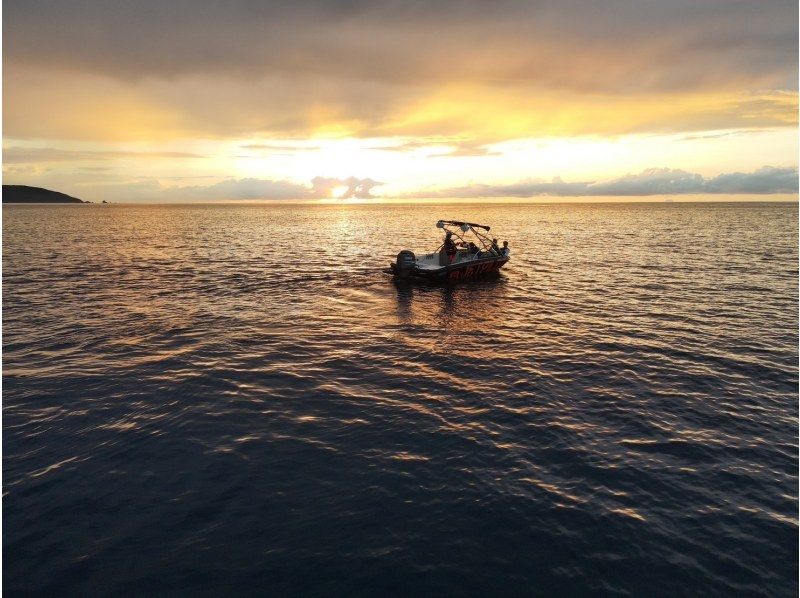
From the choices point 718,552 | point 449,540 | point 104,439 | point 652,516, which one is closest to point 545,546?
point 449,540

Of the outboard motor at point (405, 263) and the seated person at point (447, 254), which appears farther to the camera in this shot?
the seated person at point (447, 254)

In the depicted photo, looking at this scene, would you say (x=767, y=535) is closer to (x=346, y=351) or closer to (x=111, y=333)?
(x=346, y=351)

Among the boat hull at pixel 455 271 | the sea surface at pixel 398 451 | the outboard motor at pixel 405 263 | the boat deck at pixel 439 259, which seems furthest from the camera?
the boat deck at pixel 439 259

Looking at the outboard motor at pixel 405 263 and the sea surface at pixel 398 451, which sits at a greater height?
the outboard motor at pixel 405 263

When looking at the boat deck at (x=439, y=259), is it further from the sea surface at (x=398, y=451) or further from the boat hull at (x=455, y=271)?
the sea surface at (x=398, y=451)

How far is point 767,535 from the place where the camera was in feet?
46.3

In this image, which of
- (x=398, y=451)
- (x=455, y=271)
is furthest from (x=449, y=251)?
(x=398, y=451)

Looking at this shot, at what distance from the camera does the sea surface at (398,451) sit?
1293 centimetres

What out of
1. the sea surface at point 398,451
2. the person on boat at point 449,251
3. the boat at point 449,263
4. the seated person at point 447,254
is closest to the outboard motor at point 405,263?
the boat at point 449,263

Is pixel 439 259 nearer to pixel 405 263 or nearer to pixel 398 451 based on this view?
pixel 405 263

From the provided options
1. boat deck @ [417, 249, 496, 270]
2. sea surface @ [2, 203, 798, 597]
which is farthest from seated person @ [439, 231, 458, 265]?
→ sea surface @ [2, 203, 798, 597]

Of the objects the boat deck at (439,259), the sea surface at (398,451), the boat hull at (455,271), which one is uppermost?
the boat deck at (439,259)

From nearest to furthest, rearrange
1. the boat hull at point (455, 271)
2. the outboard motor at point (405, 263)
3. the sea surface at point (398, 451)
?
the sea surface at point (398, 451)
the outboard motor at point (405, 263)
the boat hull at point (455, 271)

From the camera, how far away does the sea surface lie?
12.9 metres
